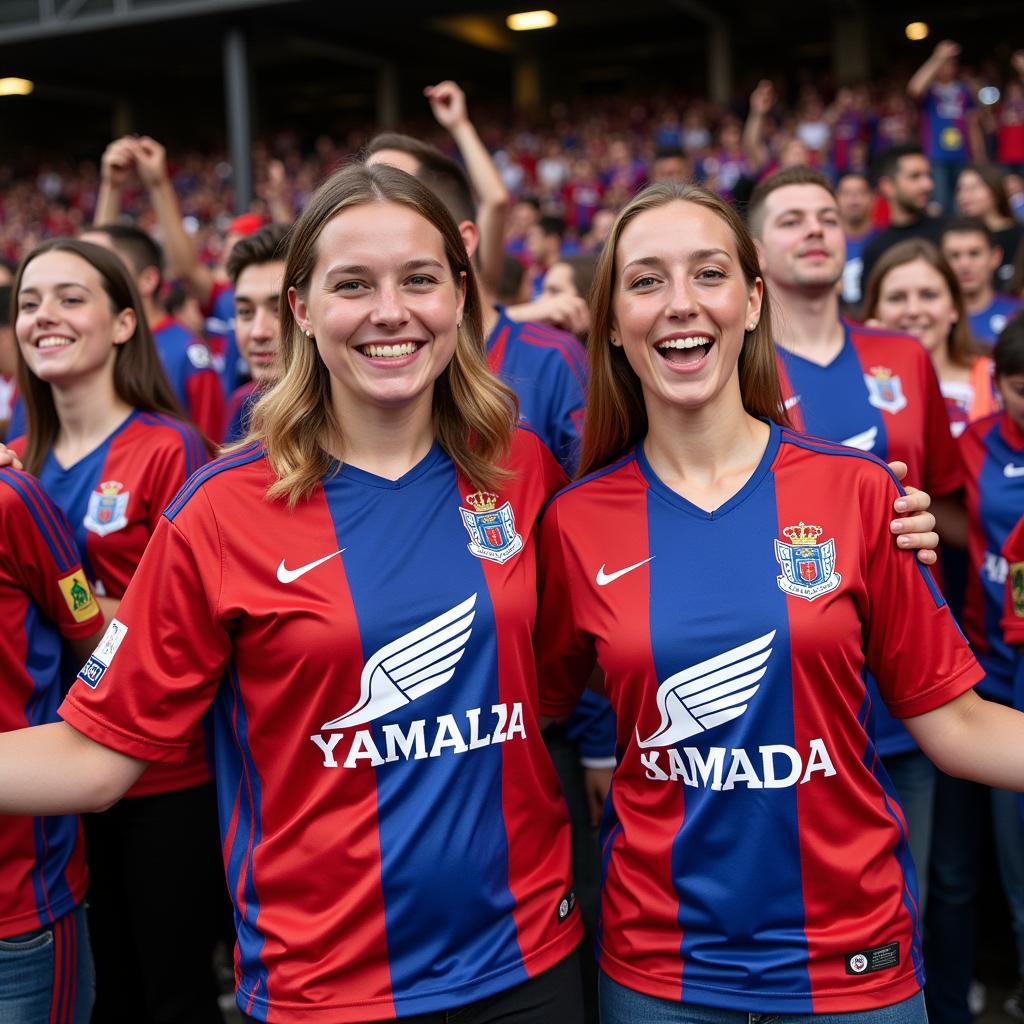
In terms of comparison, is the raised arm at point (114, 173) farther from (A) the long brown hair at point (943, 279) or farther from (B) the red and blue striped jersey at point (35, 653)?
(A) the long brown hair at point (943, 279)

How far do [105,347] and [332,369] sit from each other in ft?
4.48

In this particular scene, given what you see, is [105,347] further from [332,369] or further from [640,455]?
[640,455]

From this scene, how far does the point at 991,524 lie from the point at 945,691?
4.67 feet

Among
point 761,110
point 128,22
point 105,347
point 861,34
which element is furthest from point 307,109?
point 105,347

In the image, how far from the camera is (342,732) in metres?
2.01

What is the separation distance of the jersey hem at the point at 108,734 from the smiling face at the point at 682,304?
1.13 m

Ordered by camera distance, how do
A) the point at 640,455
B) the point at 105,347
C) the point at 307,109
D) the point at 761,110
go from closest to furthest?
1. the point at 640,455
2. the point at 105,347
3. the point at 761,110
4. the point at 307,109

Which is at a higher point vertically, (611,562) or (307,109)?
(307,109)

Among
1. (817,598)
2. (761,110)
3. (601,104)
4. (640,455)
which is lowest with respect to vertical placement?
(817,598)

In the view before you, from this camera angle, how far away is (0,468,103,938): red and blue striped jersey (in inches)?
93.4

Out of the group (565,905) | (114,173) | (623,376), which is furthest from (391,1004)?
(114,173)

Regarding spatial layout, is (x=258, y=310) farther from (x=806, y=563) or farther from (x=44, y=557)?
(x=806, y=563)

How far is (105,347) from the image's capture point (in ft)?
10.7

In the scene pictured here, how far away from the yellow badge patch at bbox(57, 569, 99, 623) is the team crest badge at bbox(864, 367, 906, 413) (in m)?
2.15
